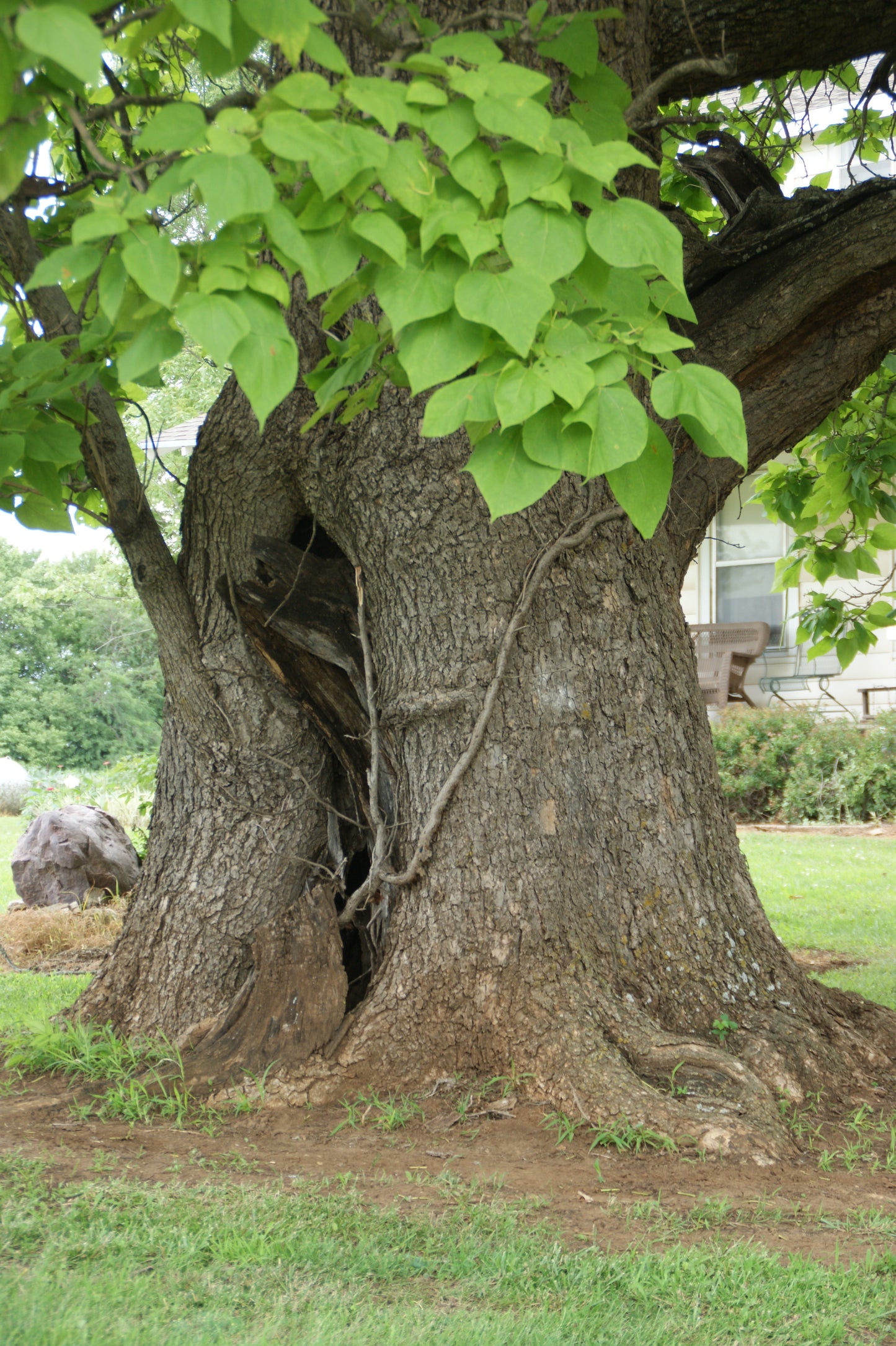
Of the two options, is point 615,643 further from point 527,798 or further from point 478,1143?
point 478,1143

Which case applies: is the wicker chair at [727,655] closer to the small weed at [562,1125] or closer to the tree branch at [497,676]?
the tree branch at [497,676]

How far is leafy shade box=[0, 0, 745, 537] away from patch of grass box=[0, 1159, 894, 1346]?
170cm

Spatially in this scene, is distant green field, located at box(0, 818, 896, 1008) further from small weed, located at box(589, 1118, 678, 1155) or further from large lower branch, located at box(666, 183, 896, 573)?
large lower branch, located at box(666, 183, 896, 573)

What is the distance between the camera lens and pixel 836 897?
801 centimetres

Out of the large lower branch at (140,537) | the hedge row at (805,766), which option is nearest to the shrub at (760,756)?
the hedge row at (805,766)

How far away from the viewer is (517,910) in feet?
11.4

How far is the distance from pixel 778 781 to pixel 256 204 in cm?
1117

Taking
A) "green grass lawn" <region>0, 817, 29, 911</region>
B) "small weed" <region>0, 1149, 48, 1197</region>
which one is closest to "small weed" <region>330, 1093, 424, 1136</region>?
"small weed" <region>0, 1149, 48, 1197</region>

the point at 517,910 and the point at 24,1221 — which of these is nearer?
the point at 24,1221

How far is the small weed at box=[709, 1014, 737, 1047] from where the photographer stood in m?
3.43

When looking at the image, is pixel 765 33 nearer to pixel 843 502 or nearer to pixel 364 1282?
pixel 843 502

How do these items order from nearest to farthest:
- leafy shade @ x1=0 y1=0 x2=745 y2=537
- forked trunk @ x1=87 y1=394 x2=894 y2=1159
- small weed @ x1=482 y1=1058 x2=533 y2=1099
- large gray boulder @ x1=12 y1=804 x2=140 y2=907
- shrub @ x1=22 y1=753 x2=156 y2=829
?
leafy shade @ x1=0 y1=0 x2=745 y2=537 < small weed @ x1=482 y1=1058 x2=533 y2=1099 < forked trunk @ x1=87 y1=394 x2=894 y2=1159 < large gray boulder @ x1=12 y1=804 x2=140 y2=907 < shrub @ x1=22 y1=753 x2=156 y2=829

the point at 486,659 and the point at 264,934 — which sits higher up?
the point at 486,659

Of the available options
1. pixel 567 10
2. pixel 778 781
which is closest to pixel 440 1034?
pixel 567 10
